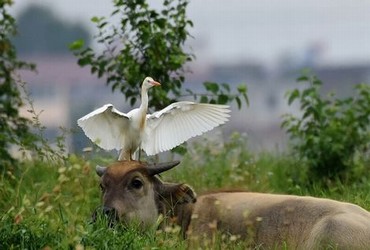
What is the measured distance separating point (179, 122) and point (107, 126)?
0.59 meters

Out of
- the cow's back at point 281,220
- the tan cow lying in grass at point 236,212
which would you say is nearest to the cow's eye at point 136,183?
the tan cow lying in grass at point 236,212

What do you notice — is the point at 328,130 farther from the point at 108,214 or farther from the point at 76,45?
the point at 108,214

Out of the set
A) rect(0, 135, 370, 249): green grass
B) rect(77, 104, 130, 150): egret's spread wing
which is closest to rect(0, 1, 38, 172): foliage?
rect(0, 135, 370, 249): green grass

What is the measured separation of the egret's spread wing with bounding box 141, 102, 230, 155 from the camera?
12.1 m

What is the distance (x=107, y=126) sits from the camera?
12.0 meters

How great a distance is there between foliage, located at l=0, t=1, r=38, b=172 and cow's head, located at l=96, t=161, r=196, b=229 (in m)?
2.09

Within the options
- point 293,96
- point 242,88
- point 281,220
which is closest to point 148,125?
point 281,220

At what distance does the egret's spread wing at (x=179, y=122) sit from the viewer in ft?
39.7

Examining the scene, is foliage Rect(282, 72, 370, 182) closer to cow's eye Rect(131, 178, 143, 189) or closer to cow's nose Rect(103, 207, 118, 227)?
cow's eye Rect(131, 178, 143, 189)

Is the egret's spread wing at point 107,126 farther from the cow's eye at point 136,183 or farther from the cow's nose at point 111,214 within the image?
the cow's nose at point 111,214

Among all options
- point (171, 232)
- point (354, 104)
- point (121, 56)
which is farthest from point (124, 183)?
point (354, 104)

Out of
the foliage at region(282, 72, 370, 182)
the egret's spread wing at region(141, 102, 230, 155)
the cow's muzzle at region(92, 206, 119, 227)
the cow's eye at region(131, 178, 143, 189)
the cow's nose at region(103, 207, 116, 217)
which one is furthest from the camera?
the foliage at region(282, 72, 370, 182)

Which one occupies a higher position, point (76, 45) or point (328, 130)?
point (76, 45)

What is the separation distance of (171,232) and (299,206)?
3.20 feet
